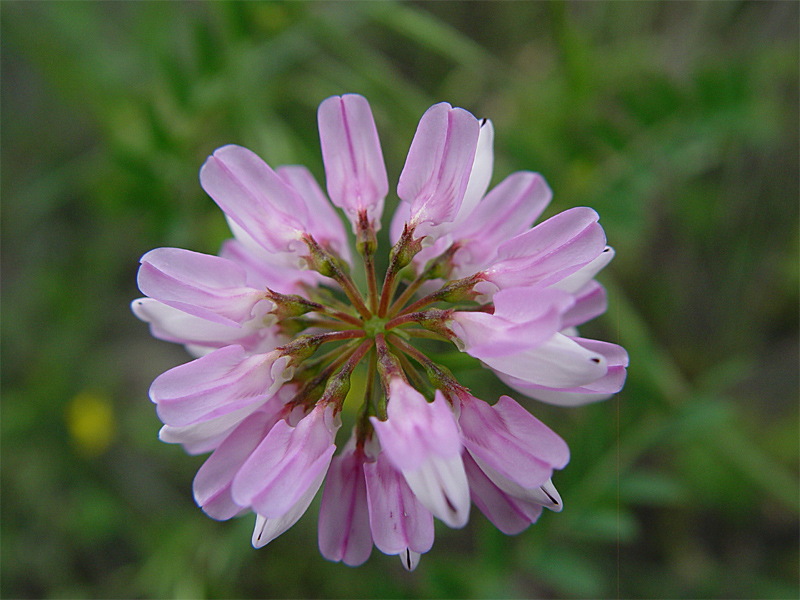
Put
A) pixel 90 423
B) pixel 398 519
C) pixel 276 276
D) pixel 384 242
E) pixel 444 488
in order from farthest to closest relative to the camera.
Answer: pixel 90 423, pixel 384 242, pixel 276 276, pixel 398 519, pixel 444 488

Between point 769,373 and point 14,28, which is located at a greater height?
point 14,28

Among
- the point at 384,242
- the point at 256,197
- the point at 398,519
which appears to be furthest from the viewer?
the point at 384,242

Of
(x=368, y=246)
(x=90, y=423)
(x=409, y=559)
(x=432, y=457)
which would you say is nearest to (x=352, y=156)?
(x=368, y=246)

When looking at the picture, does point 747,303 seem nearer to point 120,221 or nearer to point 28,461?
point 120,221

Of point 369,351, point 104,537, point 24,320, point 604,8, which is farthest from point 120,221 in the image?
point 604,8

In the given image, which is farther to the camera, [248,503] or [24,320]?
[24,320]

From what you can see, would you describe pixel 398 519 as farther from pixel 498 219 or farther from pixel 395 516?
pixel 498 219

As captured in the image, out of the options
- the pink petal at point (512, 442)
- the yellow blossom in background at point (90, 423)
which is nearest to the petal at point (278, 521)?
the pink petal at point (512, 442)
